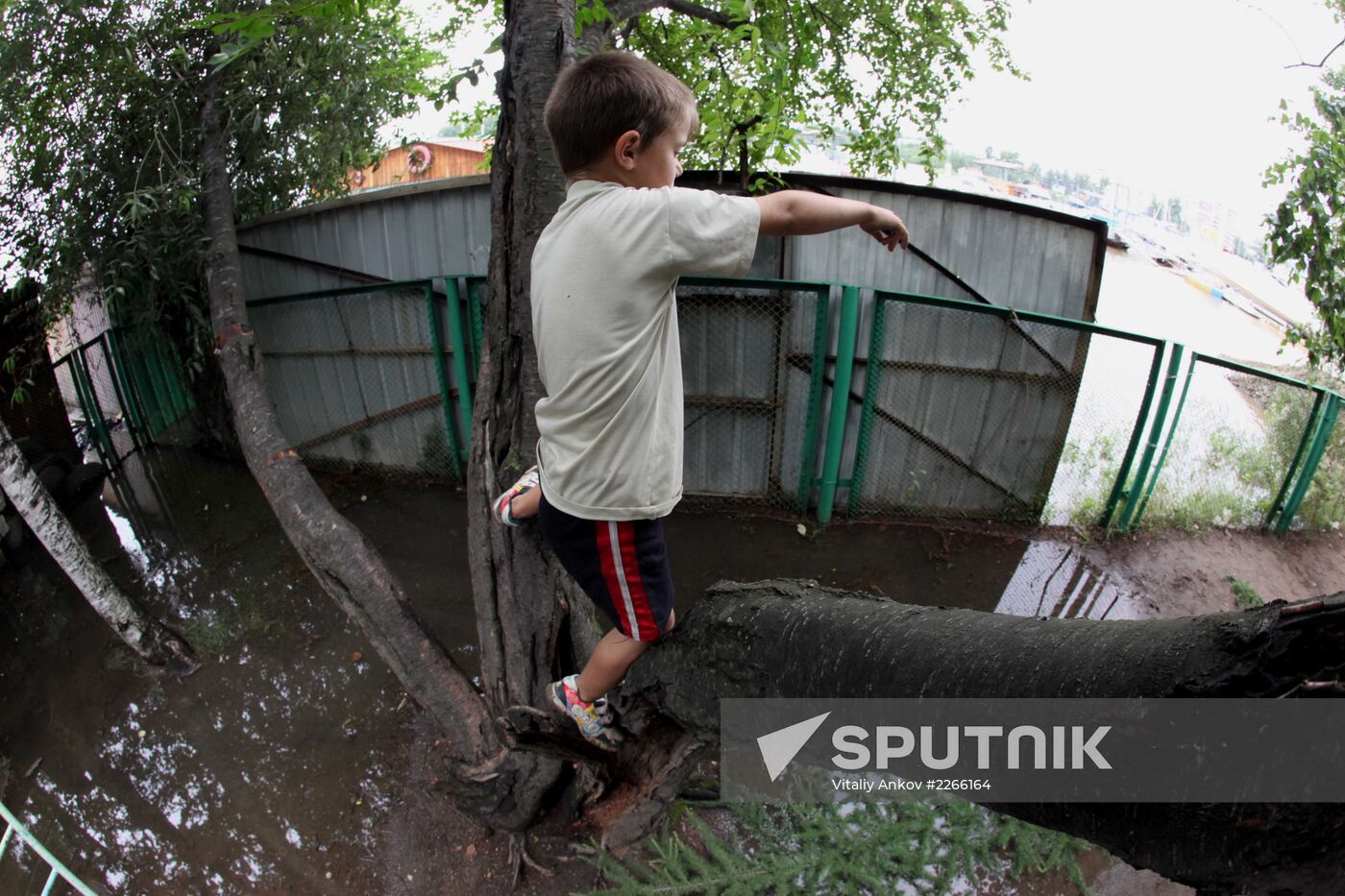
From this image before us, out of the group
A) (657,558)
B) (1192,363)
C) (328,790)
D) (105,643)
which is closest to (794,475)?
(1192,363)

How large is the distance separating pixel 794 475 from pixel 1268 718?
5250 mm

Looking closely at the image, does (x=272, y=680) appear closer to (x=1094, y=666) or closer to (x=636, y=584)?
(x=636, y=584)

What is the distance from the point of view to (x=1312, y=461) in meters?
5.57

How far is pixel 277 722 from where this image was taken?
423 centimetres

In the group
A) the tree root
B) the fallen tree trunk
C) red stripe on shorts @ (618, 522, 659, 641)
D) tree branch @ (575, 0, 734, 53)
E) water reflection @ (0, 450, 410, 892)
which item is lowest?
water reflection @ (0, 450, 410, 892)

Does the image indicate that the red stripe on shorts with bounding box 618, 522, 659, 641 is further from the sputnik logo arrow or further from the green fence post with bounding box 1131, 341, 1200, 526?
the green fence post with bounding box 1131, 341, 1200, 526

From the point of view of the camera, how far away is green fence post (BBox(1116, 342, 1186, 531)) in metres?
5.07

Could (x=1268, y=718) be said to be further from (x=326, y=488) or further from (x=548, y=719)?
(x=326, y=488)

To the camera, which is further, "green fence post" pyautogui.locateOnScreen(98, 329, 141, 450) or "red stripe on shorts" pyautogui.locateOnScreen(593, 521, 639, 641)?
"green fence post" pyautogui.locateOnScreen(98, 329, 141, 450)

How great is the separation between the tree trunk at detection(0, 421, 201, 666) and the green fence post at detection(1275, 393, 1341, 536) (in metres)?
7.45

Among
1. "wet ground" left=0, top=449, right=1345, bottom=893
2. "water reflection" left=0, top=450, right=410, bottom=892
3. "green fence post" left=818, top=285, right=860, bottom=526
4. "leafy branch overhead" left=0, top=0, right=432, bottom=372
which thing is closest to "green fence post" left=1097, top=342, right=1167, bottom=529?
"wet ground" left=0, top=449, right=1345, bottom=893

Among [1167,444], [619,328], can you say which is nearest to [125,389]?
[619,328]

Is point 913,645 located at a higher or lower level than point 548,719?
higher

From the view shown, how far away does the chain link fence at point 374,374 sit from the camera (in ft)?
20.1
